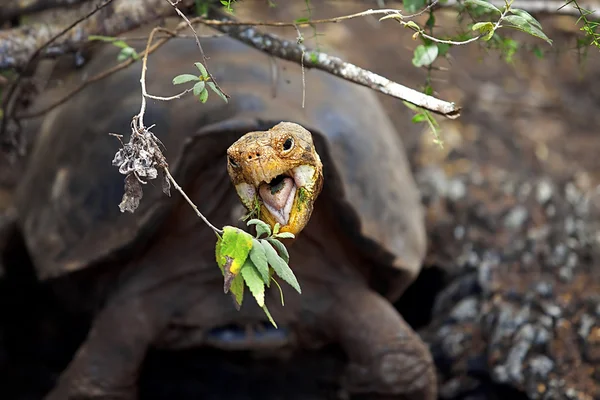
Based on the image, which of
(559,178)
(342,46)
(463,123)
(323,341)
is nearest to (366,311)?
(323,341)

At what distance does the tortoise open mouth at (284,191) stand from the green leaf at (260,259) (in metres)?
0.13

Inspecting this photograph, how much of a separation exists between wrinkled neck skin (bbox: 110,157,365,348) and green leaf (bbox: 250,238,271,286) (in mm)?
1175

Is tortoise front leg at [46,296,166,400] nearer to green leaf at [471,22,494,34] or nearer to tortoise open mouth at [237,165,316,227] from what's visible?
tortoise open mouth at [237,165,316,227]

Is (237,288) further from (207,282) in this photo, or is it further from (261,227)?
(207,282)

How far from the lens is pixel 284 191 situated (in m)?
1.67

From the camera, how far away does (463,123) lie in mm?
4816

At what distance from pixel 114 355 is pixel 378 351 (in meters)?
0.78

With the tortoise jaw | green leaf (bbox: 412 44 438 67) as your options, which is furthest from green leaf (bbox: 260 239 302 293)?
green leaf (bbox: 412 44 438 67)

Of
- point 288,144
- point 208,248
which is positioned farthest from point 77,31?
point 288,144

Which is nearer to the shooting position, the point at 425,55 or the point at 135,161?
the point at 135,161

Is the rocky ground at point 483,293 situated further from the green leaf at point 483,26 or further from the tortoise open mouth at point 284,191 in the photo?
the tortoise open mouth at point 284,191

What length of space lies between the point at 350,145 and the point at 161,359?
3.33ft

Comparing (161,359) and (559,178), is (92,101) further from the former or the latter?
(559,178)

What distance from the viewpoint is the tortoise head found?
5.35 ft
